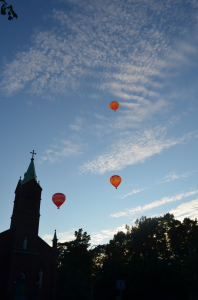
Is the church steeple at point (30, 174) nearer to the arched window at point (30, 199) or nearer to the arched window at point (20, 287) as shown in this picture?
the arched window at point (30, 199)

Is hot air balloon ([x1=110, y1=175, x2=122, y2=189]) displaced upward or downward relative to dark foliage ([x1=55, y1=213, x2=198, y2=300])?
upward

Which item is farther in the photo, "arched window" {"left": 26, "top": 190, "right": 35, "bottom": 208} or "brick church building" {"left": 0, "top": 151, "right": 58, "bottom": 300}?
"arched window" {"left": 26, "top": 190, "right": 35, "bottom": 208}

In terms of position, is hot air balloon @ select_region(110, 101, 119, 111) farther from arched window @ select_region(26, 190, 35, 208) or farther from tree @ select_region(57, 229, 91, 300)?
tree @ select_region(57, 229, 91, 300)

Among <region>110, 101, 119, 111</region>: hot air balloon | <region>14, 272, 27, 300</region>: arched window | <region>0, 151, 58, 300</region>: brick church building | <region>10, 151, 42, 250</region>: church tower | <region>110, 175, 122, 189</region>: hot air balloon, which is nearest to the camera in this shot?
<region>110, 101, 119, 111</region>: hot air balloon

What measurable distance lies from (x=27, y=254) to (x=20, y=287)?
4.76 metres

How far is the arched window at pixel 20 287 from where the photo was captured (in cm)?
3599

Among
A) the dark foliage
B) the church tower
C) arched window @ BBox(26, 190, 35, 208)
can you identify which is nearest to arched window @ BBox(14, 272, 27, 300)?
the church tower

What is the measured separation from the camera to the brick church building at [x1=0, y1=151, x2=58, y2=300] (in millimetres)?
36781

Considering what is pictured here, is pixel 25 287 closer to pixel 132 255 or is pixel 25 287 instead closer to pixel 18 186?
pixel 18 186

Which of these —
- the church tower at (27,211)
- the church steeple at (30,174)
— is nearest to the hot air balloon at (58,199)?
the church tower at (27,211)

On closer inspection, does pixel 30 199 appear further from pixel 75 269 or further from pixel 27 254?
pixel 75 269

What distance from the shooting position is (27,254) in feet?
128

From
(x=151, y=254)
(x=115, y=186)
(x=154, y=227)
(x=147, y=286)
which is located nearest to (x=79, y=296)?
(x=147, y=286)

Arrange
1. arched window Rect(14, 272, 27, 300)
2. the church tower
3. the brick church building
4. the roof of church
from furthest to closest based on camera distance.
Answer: the roof of church < the church tower < the brick church building < arched window Rect(14, 272, 27, 300)
